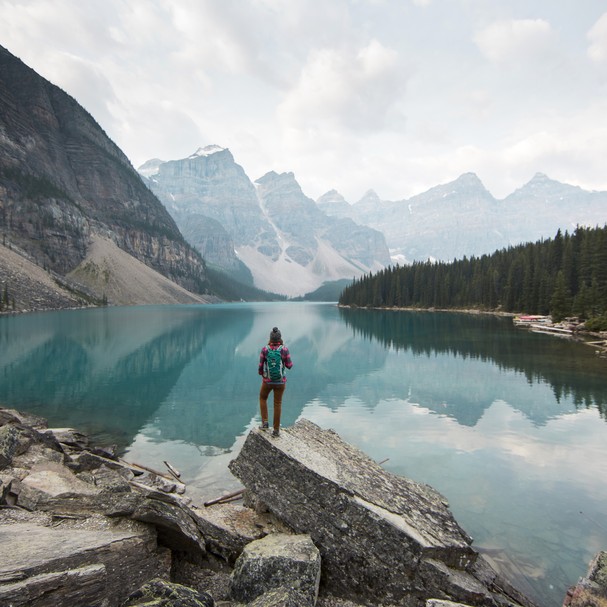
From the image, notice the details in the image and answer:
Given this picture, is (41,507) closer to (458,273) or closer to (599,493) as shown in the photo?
(599,493)

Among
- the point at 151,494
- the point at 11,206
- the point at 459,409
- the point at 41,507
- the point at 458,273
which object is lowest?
the point at 459,409

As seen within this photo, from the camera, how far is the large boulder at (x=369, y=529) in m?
8.38

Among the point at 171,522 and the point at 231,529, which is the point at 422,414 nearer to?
the point at 231,529

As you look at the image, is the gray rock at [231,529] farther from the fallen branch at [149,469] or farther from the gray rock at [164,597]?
the fallen branch at [149,469]

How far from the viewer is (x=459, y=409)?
28375 millimetres

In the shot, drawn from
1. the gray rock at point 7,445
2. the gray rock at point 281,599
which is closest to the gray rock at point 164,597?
the gray rock at point 281,599

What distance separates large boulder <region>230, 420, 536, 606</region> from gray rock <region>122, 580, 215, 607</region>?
3.45 meters

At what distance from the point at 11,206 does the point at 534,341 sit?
9253 inches

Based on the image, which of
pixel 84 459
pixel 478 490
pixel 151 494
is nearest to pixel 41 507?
pixel 151 494

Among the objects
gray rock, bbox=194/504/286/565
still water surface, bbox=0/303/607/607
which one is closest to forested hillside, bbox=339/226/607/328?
still water surface, bbox=0/303/607/607

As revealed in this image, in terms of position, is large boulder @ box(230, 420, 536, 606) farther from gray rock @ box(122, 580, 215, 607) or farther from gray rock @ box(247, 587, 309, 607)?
gray rock @ box(122, 580, 215, 607)

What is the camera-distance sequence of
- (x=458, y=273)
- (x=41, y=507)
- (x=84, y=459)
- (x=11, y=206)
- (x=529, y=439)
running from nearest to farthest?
(x=41, y=507), (x=84, y=459), (x=529, y=439), (x=458, y=273), (x=11, y=206)

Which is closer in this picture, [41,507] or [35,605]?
[35,605]

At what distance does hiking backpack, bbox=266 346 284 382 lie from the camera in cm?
1230
